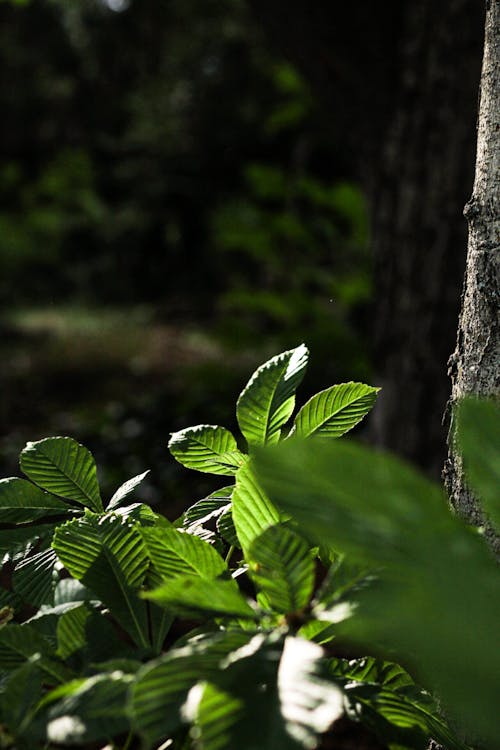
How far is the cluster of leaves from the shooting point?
35 cm

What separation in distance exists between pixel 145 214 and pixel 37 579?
1031 cm

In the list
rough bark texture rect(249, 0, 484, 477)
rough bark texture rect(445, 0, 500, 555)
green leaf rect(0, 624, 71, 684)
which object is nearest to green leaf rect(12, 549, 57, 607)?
green leaf rect(0, 624, 71, 684)

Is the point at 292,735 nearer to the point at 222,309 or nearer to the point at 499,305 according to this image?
the point at 499,305

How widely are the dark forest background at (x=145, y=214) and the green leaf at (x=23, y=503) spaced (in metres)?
4.17

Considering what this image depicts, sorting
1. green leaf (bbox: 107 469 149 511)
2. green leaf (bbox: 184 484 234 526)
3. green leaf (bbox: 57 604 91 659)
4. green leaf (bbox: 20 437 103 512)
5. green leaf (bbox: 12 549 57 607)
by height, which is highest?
green leaf (bbox: 20 437 103 512)

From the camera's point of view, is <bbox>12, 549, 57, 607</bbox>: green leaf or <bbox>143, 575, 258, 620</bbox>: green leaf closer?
<bbox>143, 575, 258, 620</bbox>: green leaf

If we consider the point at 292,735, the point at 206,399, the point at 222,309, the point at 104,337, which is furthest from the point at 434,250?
the point at 222,309

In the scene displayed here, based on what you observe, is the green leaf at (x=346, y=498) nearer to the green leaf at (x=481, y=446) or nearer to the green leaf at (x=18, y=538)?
the green leaf at (x=481, y=446)

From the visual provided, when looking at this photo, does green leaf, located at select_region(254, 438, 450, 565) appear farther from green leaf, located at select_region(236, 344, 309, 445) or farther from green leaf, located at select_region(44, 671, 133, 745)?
green leaf, located at select_region(236, 344, 309, 445)

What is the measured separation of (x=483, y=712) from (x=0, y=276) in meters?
9.33

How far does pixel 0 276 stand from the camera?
902 cm

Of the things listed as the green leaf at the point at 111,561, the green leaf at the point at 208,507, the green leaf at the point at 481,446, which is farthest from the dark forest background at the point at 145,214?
the green leaf at the point at 481,446

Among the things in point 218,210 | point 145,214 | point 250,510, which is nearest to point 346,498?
point 250,510

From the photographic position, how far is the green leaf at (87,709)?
1.50 feet
